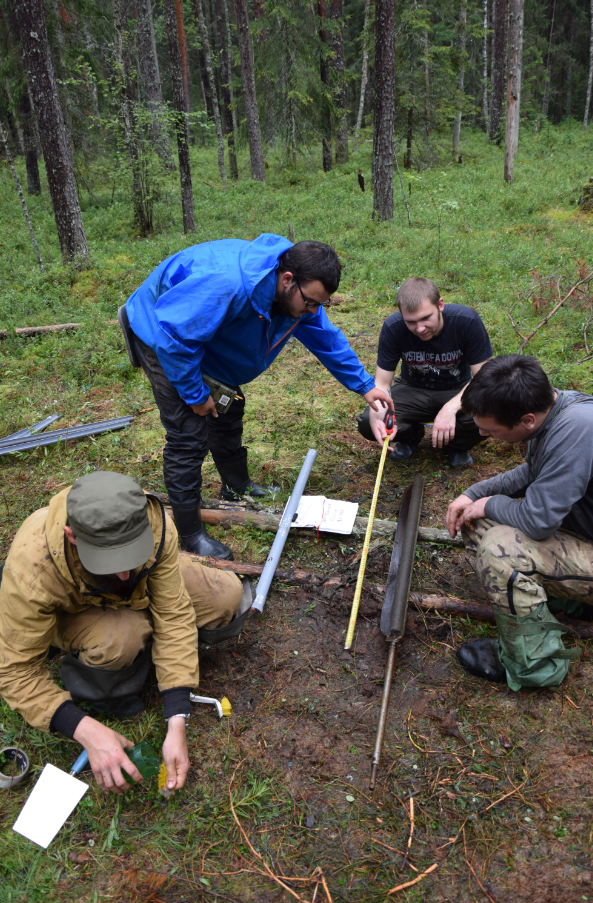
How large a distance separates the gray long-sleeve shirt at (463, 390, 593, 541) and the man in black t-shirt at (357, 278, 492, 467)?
Result: 128 centimetres

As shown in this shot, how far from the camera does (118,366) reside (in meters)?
6.43

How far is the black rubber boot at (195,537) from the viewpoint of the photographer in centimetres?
345

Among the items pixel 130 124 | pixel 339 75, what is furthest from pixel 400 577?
pixel 339 75

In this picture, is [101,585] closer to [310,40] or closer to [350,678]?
[350,678]

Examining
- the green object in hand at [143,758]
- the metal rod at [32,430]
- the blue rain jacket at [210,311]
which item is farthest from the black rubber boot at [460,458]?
the metal rod at [32,430]

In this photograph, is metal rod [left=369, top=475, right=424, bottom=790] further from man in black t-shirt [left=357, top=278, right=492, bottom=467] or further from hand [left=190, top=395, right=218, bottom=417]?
hand [left=190, top=395, right=218, bottom=417]

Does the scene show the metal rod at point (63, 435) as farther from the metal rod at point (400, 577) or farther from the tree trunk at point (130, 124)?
the tree trunk at point (130, 124)

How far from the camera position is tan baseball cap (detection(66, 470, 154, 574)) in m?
1.89

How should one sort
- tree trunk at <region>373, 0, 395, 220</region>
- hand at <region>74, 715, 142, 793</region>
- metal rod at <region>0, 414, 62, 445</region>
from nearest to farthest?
hand at <region>74, 715, 142, 793</region> → metal rod at <region>0, 414, 62, 445</region> → tree trunk at <region>373, 0, 395, 220</region>

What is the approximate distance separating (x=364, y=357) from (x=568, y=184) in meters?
10.2

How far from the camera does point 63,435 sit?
4.99 metres

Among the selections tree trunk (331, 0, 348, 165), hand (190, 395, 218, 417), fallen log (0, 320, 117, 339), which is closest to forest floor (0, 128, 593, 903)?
hand (190, 395, 218, 417)

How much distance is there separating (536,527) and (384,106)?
1091 centimetres

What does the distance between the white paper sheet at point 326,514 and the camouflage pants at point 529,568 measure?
1245mm
